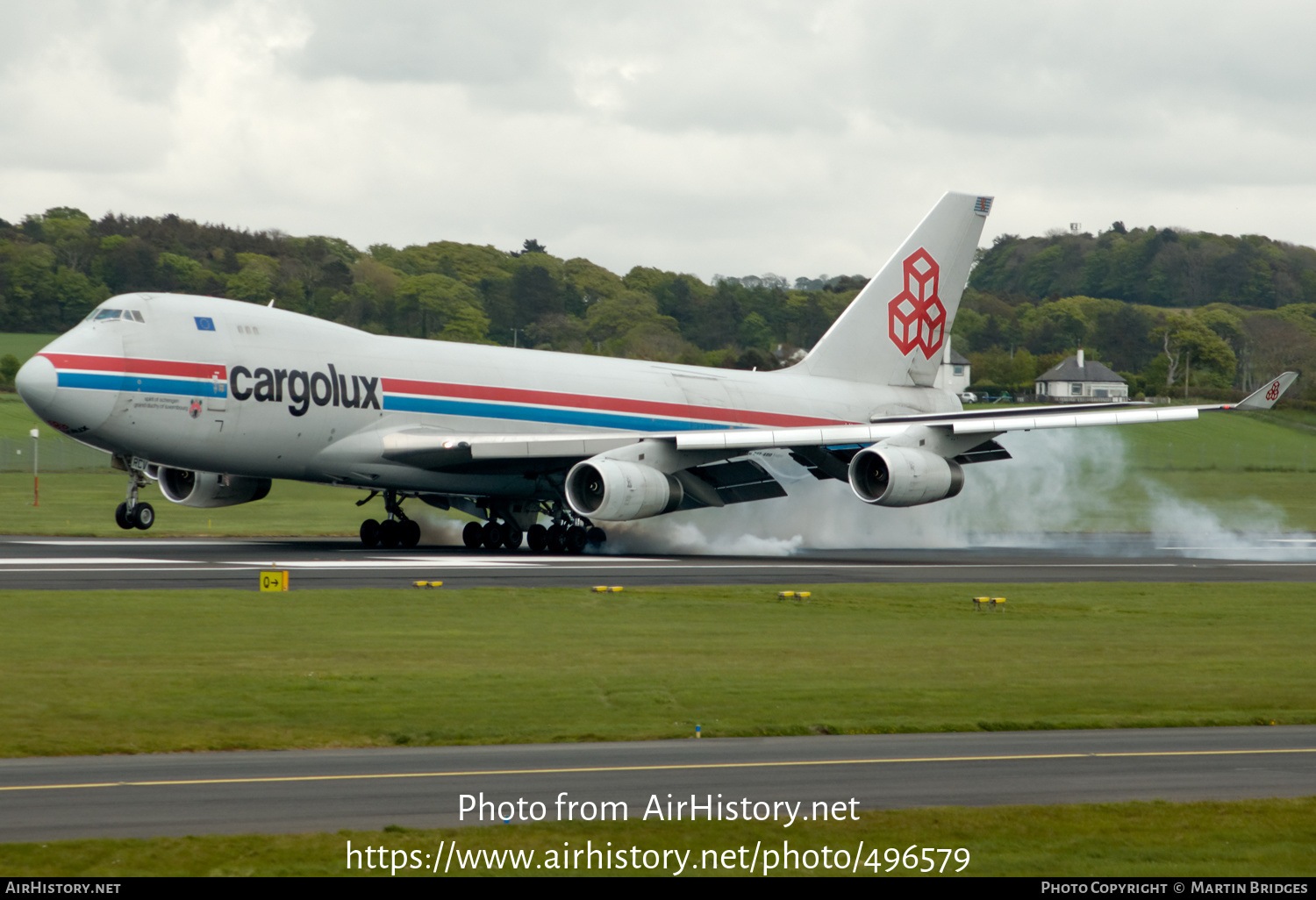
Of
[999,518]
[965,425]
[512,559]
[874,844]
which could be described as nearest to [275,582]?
[512,559]

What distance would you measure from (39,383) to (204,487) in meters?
7.15

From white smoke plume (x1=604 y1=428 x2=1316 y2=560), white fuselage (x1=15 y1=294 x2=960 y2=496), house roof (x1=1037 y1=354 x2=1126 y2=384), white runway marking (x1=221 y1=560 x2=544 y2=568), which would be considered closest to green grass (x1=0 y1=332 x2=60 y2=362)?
white fuselage (x1=15 y1=294 x2=960 y2=496)

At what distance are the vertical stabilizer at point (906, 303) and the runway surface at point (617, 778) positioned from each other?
33126 millimetres

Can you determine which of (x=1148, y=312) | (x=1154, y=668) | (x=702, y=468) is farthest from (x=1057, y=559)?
(x=1148, y=312)

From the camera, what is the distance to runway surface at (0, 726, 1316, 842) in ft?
34.5

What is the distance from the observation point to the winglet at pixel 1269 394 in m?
32.8

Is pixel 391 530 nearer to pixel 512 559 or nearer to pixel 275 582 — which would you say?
pixel 512 559

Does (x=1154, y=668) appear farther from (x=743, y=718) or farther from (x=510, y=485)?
(x=510, y=485)

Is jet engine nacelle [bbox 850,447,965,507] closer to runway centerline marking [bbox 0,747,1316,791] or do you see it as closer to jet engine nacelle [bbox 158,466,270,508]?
jet engine nacelle [bbox 158,466,270,508]

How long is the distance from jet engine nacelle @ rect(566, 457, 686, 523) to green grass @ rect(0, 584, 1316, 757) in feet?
27.3

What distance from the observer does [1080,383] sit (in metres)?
115

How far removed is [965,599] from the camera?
26266mm

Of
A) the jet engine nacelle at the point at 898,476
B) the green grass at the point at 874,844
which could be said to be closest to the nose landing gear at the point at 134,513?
the jet engine nacelle at the point at 898,476

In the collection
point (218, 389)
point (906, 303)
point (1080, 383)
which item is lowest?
point (1080, 383)
